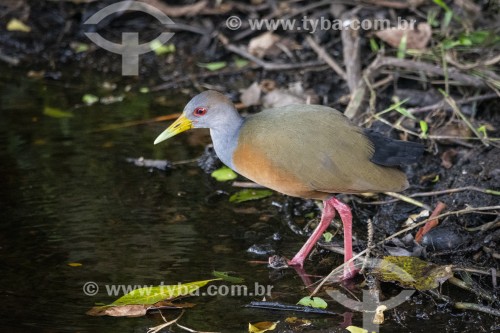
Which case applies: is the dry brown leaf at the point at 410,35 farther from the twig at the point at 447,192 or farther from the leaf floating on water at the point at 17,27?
the leaf floating on water at the point at 17,27

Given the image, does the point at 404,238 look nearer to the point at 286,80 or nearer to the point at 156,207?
the point at 156,207

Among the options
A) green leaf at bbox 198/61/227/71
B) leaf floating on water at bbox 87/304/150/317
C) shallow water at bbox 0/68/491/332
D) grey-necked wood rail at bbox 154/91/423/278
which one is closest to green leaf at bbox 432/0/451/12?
green leaf at bbox 198/61/227/71

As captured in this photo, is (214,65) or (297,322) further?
(214,65)

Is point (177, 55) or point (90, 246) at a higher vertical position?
point (177, 55)

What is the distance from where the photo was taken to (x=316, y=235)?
5.07m

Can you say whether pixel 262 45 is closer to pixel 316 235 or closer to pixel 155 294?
pixel 316 235

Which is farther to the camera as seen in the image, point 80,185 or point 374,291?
point 80,185

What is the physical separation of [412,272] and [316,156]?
88cm

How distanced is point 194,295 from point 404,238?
4.65 ft

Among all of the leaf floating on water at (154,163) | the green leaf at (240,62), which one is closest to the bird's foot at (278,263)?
the leaf floating on water at (154,163)

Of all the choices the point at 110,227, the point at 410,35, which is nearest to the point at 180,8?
the point at 410,35

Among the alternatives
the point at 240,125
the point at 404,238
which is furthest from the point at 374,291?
the point at 240,125

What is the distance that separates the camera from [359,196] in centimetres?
580

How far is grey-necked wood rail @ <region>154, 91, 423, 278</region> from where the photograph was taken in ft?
15.8
